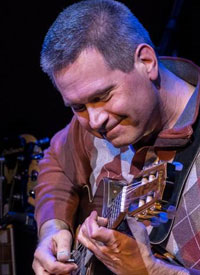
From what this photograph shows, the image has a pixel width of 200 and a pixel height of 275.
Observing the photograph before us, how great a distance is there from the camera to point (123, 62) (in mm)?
1643

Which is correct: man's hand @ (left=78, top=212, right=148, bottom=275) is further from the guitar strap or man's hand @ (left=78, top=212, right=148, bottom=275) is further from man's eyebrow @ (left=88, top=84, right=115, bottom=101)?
man's eyebrow @ (left=88, top=84, right=115, bottom=101)

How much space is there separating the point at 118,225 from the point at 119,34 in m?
0.67

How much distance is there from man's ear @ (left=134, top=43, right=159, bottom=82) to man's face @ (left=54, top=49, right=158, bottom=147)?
16mm

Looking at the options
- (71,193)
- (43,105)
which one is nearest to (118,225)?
(71,193)

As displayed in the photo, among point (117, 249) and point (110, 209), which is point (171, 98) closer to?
point (110, 209)

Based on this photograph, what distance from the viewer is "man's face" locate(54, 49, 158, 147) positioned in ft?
5.33

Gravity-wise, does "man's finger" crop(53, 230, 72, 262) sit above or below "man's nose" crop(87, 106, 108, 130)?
below

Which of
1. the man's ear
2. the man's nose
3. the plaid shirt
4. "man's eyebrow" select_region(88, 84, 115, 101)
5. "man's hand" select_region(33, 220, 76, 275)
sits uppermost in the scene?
the man's ear

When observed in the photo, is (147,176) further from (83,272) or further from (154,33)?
(154,33)

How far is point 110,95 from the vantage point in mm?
1642

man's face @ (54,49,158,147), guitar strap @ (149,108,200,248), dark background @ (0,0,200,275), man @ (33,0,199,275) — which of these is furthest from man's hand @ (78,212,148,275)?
dark background @ (0,0,200,275)

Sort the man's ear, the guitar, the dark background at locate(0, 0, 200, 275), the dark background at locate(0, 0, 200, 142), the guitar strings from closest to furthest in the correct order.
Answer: the guitar < the guitar strings < the man's ear < the dark background at locate(0, 0, 200, 275) < the dark background at locate(0, 0, 200, 142)

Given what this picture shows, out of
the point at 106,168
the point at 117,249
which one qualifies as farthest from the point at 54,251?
the point at 117,249

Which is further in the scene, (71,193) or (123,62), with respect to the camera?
(71,193)
